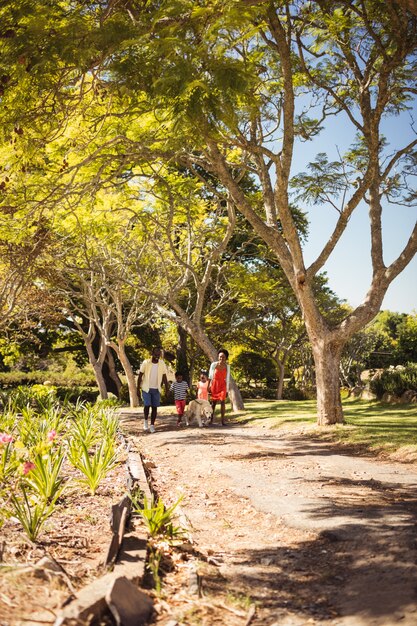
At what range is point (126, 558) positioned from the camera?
3420mm

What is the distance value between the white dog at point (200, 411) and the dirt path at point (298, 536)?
5.44 meters

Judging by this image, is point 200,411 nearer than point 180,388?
Yes

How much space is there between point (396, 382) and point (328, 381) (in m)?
10.1

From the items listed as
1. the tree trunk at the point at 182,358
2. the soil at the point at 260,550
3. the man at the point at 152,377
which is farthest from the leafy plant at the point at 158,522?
the tree trunk at the point at 182,358

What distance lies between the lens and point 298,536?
4.47 m

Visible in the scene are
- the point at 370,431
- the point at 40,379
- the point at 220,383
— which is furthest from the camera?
the point at 40,379

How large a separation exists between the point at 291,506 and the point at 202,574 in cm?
196

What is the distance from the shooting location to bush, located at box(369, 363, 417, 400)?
66.0 feet

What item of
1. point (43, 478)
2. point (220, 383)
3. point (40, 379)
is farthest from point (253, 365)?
point (43, 478)

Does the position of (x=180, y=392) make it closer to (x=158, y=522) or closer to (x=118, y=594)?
(x=158, y=522)

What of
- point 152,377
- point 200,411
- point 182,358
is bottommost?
point 200,411

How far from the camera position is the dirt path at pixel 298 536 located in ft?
10.0

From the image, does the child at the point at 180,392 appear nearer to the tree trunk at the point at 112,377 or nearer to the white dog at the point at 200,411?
the white dog at the point at 200,411

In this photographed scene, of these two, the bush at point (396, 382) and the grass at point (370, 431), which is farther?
the bush at point (396, 382)
